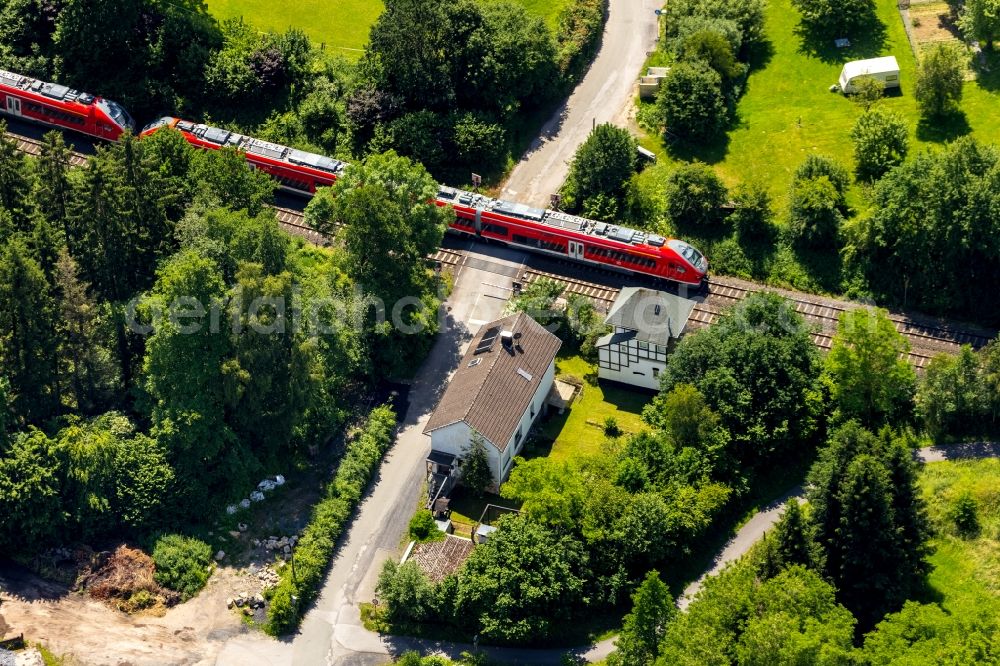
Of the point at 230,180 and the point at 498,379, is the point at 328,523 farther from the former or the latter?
the point at 230,180

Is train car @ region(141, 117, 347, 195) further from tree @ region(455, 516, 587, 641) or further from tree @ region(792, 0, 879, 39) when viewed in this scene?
tree @ region(792, 0, 879, 39)

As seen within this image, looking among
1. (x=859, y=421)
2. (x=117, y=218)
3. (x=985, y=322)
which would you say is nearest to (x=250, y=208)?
(x=117, y=218)

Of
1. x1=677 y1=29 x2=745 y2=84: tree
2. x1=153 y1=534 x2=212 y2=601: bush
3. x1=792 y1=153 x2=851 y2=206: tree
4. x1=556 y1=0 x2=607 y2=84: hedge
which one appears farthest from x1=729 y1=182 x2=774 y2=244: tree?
x1=153 y1=534 x2=212 y2=601: bush

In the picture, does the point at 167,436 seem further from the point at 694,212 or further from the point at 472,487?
the point at 694,212


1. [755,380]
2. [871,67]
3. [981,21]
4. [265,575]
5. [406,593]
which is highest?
[981,21]

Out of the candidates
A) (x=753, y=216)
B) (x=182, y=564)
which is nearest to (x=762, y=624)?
(x=182, y=564)

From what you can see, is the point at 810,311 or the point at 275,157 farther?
the point at 275,157

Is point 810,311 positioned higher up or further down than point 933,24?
further down
